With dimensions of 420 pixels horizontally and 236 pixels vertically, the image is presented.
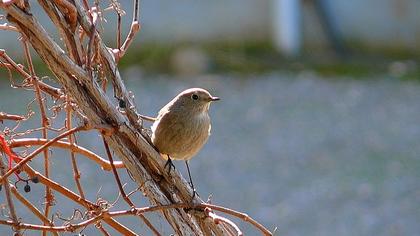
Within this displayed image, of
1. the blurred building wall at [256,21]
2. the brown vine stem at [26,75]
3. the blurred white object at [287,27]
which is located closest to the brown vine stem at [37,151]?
the brown vine stem at [26,75]

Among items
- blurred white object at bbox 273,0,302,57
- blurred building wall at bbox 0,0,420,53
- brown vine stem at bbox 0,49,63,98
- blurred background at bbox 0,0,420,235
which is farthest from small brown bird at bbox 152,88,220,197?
blurred white object at bbox 273,0,302,57

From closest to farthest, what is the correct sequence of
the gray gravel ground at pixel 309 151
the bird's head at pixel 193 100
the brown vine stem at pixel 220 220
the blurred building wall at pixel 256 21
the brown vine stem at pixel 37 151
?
the brown vine stem at pixel 37 151 < the brown vine stem at pixel 220 220 < the bird's head at pixel 193 100 < the gray gravel ground at pixel 309 151 < the blurred building wall at pixel 256 21

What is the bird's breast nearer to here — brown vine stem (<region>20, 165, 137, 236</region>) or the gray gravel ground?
brown vine stem (<region>20, 165, 137, 236</region>)

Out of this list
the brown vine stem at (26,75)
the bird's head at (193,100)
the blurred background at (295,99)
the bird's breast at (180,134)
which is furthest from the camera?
the blurred background at (295,99)

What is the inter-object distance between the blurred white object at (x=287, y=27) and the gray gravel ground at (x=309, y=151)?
838mm

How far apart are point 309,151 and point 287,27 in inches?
150

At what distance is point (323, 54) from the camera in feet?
44.0

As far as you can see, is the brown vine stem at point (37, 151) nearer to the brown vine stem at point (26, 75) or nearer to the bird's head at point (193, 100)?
the brown vine stem at point (26, 75)

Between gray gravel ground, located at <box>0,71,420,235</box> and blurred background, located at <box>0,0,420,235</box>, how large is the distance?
0.8 inches

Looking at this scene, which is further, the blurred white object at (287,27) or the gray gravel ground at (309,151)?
the blurred white object at (287,27)

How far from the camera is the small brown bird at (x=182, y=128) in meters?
2.65

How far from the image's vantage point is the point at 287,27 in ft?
42.9

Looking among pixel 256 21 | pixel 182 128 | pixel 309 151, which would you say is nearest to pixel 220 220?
pixel 182 128

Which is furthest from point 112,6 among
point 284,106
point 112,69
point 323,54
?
point 323,54
